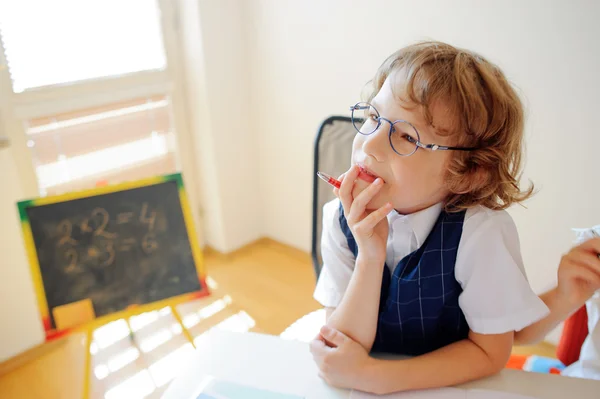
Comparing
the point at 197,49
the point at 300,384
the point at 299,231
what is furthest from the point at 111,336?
the point at 300,384

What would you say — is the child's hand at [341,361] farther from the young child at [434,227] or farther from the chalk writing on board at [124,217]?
the chalk writing on board at [124,217]

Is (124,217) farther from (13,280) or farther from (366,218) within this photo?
(366,218)

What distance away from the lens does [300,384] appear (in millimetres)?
840

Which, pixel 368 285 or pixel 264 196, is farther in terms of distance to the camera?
pixel 264 196

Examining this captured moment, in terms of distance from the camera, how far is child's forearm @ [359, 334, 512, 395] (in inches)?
31.9

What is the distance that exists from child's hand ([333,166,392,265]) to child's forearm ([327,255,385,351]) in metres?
0.03

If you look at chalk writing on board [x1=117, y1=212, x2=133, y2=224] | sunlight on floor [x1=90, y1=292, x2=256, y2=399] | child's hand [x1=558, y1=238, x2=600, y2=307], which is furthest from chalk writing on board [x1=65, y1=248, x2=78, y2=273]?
child's hand [x1=558, y1=238, x2=600, y2=307]

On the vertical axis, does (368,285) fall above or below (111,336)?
above

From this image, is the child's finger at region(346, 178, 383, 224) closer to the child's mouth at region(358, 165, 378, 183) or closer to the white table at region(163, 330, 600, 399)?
the child's mouth at region(358, 165, 378, 183)

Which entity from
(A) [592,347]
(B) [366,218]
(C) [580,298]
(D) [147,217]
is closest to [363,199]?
(B) [366,218]

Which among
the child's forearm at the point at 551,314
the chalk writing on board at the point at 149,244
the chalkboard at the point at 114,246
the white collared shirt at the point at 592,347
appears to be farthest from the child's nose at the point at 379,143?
the chalk writing on board at the point at 149,244

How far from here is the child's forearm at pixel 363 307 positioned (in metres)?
0.90

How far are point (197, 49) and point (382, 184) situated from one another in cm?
186

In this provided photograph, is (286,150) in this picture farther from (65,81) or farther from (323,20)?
(65,81)
